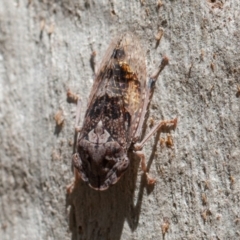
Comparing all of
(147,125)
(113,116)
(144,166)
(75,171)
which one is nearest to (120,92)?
(113,116)

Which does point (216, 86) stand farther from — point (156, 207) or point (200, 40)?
point (156, 207)

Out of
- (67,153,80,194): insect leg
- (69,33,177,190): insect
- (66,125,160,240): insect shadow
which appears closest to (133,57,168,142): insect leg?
(69,33,177,190): insect

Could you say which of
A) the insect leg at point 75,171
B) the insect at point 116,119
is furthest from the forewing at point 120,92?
the insect leg at point 75,171

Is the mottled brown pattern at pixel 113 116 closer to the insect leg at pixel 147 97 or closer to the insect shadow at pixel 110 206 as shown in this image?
the insect leg at pixel 147 97

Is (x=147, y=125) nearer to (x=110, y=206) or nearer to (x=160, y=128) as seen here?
(x=160, y=128)

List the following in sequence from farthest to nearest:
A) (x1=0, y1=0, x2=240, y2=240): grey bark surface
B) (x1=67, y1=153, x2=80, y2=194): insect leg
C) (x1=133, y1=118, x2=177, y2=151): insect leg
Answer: (x1=67, y1=153, x2=80, y2=194): insect leg, (x1=133, y1=118, x2=177, y2=151): insect leg, (x1=0, y1=0, x2=240, y2=240): grey bark surface

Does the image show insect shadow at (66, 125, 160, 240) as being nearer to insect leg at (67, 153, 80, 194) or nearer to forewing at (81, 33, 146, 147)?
insect leg at (67, 153, 80, 194)

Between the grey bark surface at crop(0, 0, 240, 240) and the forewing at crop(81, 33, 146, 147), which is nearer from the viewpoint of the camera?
the grey bark surface at crop(0, 0, 240, 240)
